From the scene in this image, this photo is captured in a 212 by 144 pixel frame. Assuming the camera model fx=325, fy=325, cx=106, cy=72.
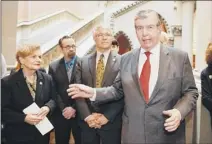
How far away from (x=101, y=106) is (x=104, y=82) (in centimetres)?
22

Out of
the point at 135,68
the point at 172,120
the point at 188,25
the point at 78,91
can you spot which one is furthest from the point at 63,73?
the point at 188,25

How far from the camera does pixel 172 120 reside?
191 cm

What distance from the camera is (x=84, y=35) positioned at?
32.8ft

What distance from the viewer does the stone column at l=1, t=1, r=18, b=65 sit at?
4.60 m

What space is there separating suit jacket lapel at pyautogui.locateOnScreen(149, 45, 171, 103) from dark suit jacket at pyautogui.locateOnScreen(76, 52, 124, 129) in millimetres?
791

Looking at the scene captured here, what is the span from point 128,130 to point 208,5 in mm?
2628

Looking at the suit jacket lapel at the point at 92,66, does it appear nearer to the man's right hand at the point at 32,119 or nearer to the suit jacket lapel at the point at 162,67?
the man's right hand at the point at 32,119

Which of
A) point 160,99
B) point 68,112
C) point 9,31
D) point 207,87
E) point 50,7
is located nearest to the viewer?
point 160,99

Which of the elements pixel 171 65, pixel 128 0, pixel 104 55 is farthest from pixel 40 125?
pixel 128 0

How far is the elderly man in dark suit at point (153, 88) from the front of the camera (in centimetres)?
207

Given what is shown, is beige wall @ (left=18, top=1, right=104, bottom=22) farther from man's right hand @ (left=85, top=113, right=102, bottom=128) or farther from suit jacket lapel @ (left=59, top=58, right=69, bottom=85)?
man's right hand @ (left=85, top=113, right=102, bottom=128)

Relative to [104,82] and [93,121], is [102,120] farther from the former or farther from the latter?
[104,82]

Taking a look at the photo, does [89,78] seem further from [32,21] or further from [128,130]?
[32,21]

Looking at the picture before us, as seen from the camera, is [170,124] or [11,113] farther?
[11,113]
